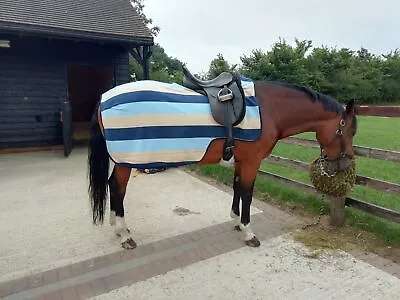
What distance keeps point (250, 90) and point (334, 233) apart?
61.0 inches

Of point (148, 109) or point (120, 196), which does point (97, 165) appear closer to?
point (120, 196)

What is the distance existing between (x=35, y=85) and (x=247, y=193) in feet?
20.3

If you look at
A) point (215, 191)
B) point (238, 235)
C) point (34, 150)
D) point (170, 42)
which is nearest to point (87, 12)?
point (34, 150)

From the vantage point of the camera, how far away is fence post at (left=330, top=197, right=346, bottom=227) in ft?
10.3

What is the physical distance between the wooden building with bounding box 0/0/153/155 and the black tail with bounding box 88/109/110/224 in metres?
4.32

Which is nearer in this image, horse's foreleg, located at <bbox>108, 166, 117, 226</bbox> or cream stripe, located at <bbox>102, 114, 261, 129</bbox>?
cream stripe, located at <bbox>102, 114, 261, 129</bbox>

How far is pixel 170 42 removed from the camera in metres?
29.7

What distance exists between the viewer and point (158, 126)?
8.10 ft

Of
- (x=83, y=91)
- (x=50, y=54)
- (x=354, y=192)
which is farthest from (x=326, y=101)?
(x=83, y=91)

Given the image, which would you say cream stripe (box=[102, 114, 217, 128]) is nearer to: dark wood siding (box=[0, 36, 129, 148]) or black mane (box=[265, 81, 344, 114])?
black mane (box=[265, 81, 344, 114])

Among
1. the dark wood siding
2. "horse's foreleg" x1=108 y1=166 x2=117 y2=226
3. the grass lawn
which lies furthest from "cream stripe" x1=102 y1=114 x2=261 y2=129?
the dark wood siding

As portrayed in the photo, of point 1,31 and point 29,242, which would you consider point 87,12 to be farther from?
point 29,242

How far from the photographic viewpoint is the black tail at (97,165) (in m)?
2.78

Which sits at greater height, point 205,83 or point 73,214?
point 205,83
